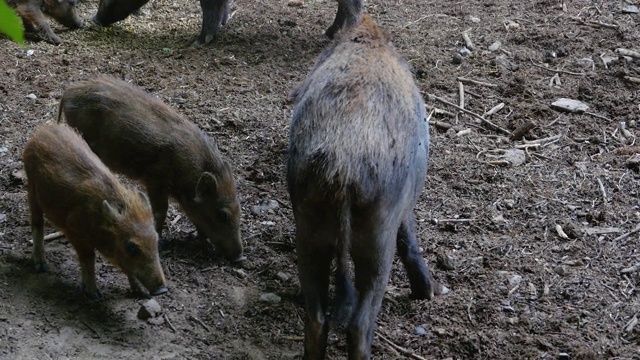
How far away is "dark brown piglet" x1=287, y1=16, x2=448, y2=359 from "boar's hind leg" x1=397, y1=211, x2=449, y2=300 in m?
0.46

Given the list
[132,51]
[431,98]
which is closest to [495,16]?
[431,98]

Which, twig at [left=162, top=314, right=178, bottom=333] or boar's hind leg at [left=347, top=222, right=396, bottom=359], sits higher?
boar's hind leg at [left=347, top=222, right=396, bottom=359]

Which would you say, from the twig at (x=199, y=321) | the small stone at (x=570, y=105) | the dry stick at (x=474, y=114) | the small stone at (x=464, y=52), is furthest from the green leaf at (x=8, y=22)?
the small stone at (x=464, y=52)

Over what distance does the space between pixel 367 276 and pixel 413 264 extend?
0.99 metres

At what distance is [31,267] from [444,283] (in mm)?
2516

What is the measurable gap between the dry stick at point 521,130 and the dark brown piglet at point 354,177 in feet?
8.70

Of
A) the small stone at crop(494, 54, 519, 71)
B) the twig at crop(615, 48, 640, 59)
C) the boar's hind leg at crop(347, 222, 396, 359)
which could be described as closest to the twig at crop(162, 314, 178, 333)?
the boar's hind leg at crop(347, 222, 396, 359)

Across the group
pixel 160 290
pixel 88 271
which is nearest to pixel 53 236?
pixel 88 271

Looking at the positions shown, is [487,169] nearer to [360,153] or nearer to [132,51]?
[360,153]

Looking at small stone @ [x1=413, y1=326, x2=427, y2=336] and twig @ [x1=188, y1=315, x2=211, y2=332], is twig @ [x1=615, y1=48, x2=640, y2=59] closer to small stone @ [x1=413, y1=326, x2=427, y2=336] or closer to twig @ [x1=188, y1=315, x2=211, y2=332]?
small stone @ [x1=413, y1=326, x2=427, y2=336]

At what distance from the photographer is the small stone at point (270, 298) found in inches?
188

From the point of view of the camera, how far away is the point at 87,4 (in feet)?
32.4

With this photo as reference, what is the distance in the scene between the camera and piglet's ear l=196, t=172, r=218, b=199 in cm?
499

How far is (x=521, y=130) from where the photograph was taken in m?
6.80
